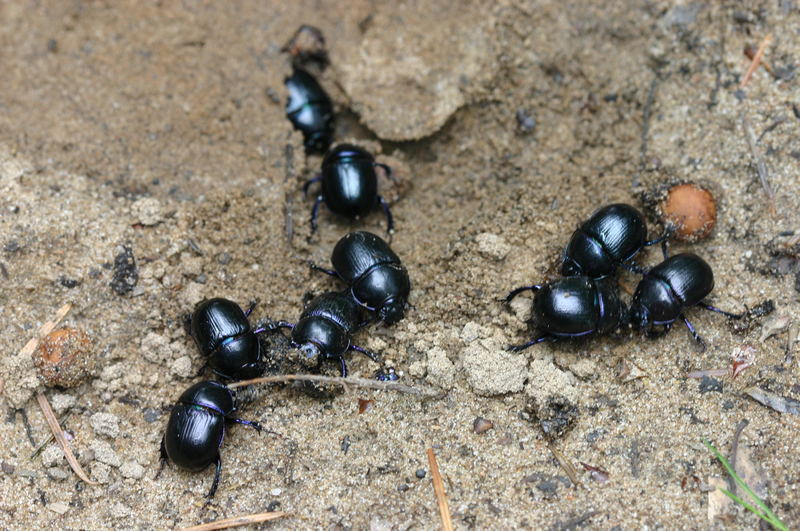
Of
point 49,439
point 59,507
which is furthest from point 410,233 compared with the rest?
point 59,507

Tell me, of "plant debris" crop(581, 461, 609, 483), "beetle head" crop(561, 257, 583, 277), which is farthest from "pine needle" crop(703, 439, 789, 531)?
"beetle head" crop(561, 257, 583, 277)

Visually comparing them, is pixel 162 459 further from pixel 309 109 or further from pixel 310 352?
pixel 309 109

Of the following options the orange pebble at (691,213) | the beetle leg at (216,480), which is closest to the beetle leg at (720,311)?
the orange pebble at (691,213)

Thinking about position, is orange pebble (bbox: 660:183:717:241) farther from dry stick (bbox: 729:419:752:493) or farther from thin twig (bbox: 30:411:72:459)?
thin twig (bbox: 30:411:72:459)

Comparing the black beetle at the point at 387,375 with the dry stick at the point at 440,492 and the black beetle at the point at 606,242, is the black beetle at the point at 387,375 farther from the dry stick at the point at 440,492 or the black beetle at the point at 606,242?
the black beetle at the point at 606,242

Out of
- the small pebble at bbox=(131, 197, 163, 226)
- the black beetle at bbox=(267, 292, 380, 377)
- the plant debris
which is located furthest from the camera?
the small pebble at bbox=(131, 197, 163, 226)

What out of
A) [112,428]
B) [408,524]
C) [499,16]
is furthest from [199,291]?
[499,16]
